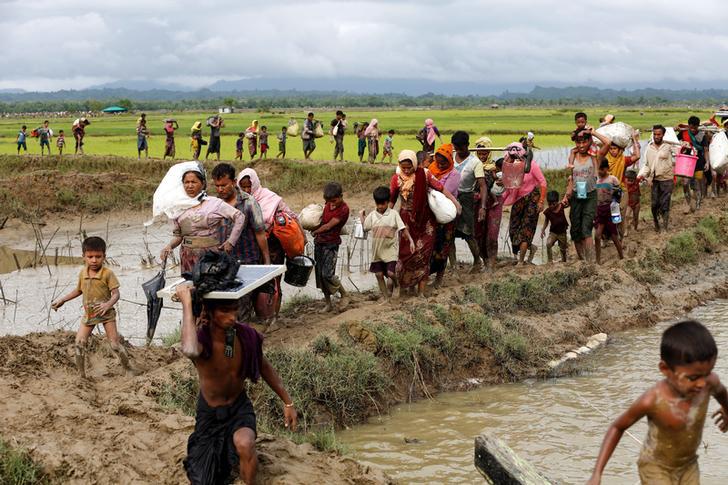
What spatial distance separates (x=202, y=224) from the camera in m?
6.91

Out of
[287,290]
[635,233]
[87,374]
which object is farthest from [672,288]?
[87,374]

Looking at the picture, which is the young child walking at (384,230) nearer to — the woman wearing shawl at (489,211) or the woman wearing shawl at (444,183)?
the woman wearing shawl at (444,183)

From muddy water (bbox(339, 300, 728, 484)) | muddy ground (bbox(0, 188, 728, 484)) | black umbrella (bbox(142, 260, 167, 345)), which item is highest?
black umbrella (bbox(142, 260, 167, 345))

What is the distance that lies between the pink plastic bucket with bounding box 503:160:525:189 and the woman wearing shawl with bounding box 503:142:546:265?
0.04 m

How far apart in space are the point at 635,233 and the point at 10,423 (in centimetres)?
1035

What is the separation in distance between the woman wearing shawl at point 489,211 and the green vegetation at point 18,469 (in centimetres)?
632

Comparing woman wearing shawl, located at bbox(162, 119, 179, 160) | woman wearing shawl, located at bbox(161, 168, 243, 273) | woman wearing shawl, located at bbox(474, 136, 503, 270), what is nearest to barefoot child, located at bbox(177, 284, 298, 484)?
woman wearing shawl, located at bbox(161, 168, 243, 273)

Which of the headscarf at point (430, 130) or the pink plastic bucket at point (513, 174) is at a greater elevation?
the headscarf at point (430, 130)

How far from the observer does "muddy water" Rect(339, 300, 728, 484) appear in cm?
602

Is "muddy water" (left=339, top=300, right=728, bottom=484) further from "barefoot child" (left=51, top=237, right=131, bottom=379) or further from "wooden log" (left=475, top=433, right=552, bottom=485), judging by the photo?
"barefoot child" (left=51, top=237, right=131, bottom=379)

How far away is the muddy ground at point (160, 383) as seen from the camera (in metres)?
4.83

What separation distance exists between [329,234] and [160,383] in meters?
2.74

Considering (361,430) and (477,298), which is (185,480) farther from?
(477,298)

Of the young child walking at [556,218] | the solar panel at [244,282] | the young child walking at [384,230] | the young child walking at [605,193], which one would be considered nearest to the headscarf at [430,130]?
the young child walking at [556,218]
